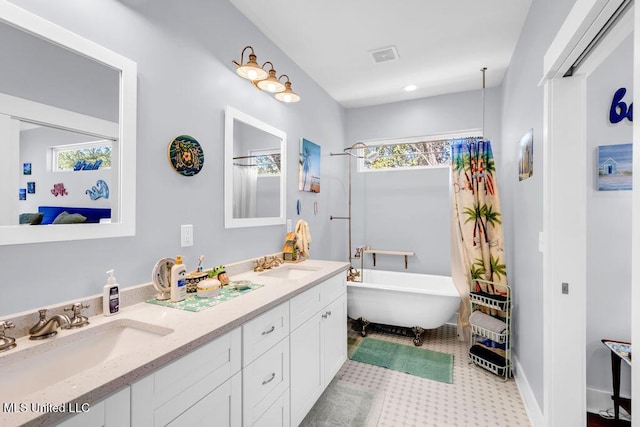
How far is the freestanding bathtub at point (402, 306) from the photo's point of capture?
2.75 meters

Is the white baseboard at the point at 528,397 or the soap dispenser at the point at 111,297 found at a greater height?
the soap dispenser at the point at 111,297

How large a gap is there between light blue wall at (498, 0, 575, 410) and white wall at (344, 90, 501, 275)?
0.58 m

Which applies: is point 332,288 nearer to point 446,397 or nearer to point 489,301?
point 446,397

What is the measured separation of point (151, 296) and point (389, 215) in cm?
291

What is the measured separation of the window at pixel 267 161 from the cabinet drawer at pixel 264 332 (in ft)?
3.80

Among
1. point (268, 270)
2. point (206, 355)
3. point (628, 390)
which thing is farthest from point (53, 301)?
point (628, 390)

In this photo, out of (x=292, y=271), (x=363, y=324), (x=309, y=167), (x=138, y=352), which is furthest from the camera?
(x=363, y=324)

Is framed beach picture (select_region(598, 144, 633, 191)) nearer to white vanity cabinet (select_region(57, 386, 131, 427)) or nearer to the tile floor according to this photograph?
the tile floor

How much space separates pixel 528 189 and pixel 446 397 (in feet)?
5.27

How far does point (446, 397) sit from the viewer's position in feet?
6.90

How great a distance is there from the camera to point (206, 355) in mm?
1034

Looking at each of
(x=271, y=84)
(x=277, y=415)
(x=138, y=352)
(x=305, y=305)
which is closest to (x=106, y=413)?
(x=138, y=352)

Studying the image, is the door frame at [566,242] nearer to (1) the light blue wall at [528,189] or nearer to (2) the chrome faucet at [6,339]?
(1) the light blue wall at [528,189]

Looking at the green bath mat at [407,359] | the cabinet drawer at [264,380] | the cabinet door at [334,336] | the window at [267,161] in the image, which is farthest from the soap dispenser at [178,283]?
the green bath mat at [407,359]
